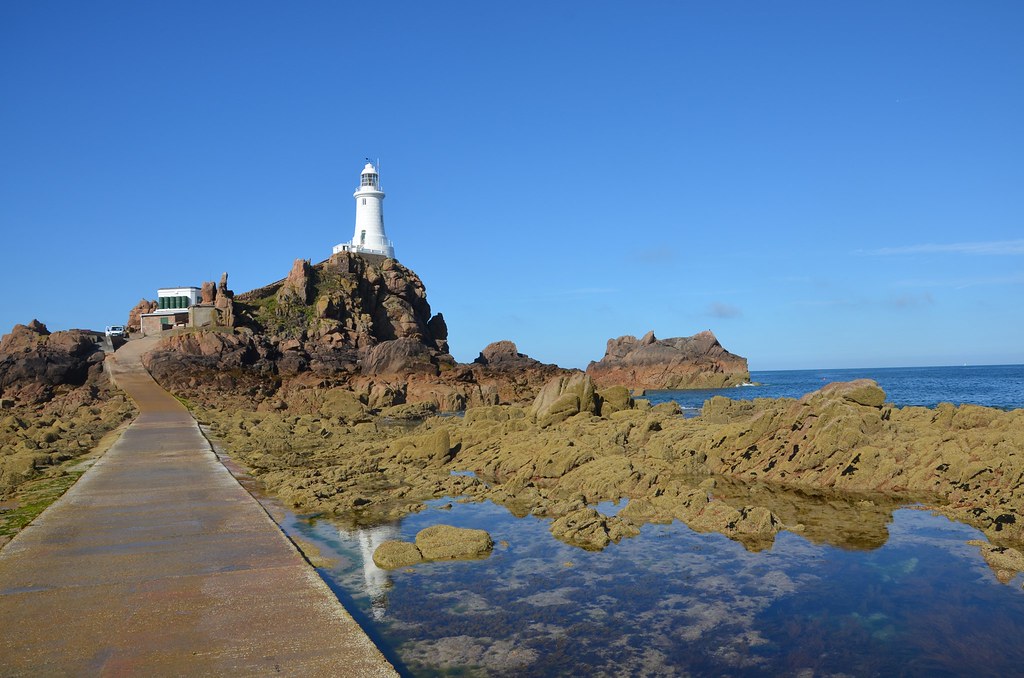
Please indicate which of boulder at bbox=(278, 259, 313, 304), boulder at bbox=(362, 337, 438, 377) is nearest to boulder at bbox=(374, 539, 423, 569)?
boulder at bbox=(362, 337, 438, 377)

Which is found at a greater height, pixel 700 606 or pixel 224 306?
pixel 224 306

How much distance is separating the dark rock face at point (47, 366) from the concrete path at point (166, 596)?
3903 centimetres

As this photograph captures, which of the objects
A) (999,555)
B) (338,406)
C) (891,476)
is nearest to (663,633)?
(999,555)

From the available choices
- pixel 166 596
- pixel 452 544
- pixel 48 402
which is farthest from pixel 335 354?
pixel 166 596

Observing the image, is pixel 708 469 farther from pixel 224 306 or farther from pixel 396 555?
pixel 224 306

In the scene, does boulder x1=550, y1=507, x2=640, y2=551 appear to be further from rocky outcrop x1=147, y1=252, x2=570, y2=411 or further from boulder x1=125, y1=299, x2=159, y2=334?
boulder x1=125, y1=299, x2=159, y2=334

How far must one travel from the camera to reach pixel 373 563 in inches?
438

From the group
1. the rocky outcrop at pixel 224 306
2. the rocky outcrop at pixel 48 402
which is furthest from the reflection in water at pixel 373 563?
the rocky outcrop at pixel 224 306

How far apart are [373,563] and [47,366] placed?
46.4 m

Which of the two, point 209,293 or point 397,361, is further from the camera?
point 209,293

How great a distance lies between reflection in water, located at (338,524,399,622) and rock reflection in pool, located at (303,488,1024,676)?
0.04 metres

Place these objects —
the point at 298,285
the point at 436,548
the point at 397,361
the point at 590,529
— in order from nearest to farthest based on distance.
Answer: the point at 436,548, the point at 590,529, the point at 397,361, the point at 298,285

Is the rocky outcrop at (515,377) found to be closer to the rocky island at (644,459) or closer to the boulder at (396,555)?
the rocky island at (644,459)

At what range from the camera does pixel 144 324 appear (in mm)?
67062
